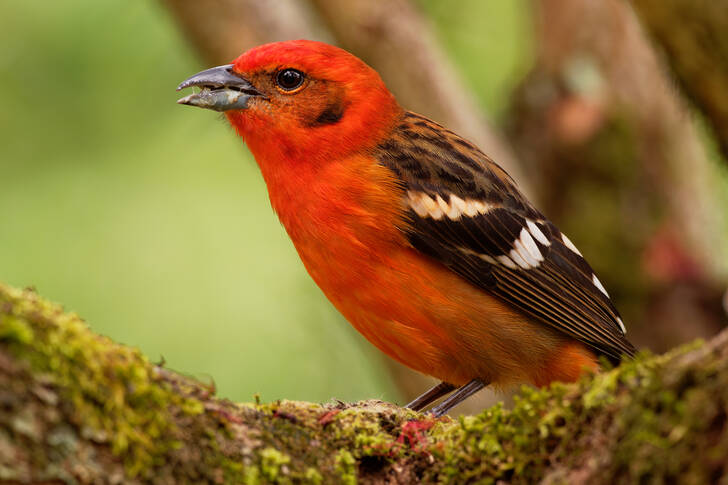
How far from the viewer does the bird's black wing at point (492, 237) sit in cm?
433

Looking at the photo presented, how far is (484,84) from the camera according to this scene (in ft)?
33.3

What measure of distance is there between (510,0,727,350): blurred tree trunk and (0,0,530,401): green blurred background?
0.83 metres

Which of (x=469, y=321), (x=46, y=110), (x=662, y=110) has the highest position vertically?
(x=46, y=110)

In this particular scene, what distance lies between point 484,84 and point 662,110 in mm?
2489

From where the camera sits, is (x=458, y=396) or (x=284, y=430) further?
(x=458, y=396)

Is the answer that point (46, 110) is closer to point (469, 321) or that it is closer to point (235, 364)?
point (235, 364)

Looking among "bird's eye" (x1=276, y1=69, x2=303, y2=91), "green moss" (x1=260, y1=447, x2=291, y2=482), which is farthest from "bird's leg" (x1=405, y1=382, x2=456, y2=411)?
"green moss" (x1=260, y1=447, x2=291, y2=482)

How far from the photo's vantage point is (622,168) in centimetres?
A: 809

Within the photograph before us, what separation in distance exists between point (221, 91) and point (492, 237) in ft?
5.79

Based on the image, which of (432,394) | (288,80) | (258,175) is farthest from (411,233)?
(258,175)

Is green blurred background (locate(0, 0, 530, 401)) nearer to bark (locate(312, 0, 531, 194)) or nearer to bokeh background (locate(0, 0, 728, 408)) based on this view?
bokeh background (locate(0, 0, 728, 408))

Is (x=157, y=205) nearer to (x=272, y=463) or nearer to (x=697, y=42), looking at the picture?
(x=697, y=42)

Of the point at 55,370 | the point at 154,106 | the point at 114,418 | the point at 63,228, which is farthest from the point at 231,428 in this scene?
the point at 63,228

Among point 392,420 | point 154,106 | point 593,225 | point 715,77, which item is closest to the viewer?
point 392,420
